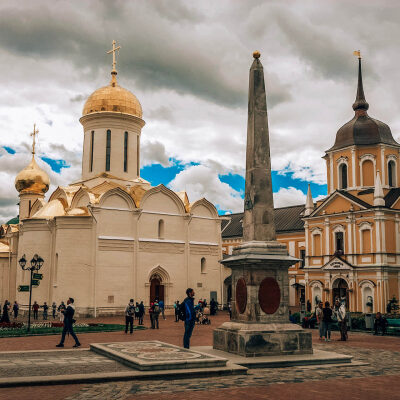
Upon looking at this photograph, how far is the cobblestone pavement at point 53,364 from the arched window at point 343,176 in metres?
33.5

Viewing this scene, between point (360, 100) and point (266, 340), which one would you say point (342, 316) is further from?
point (360, 100)

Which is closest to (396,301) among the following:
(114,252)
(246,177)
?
(114,252)

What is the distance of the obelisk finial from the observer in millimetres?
13789

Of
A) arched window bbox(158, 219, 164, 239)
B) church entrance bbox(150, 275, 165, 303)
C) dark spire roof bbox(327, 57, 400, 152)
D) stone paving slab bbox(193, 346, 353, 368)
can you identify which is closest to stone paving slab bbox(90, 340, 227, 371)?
stone paving slab bbox(193, 346, 353, 368)

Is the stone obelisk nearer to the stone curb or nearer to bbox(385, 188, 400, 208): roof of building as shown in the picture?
the stone curb

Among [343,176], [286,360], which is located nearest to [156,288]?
[343,176]

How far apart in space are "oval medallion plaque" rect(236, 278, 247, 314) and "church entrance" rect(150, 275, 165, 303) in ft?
81.3

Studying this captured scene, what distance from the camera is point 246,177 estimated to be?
566 inches

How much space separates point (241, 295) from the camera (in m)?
13.5

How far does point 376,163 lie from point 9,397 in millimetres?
38224

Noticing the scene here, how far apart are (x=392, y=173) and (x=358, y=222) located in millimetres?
6666

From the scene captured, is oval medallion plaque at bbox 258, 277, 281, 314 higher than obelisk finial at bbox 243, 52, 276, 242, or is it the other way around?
obelisk finial at bbox 243, 52, 276, 242

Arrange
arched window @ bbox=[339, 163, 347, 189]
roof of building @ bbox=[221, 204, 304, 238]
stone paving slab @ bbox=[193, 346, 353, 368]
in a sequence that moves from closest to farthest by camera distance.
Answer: stone paving slab @ bbox=[193, 346, 353, 368]
arched window @ bbox=[339, 163, 347, 189]
roof of building @ bbox=[221, 204, 304, 238]

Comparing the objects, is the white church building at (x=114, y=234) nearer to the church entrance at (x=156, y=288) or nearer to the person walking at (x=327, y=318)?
the church entrance at (x=156, y=288)
